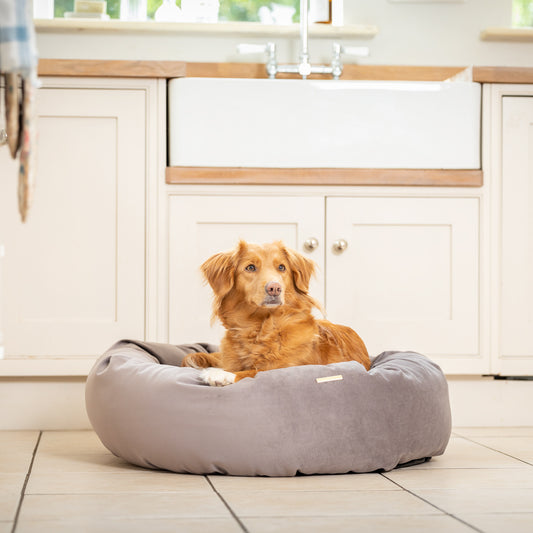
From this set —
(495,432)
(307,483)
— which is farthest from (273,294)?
(495,432)

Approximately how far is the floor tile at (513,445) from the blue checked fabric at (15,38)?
68.4 inches

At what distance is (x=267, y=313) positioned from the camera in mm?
2260

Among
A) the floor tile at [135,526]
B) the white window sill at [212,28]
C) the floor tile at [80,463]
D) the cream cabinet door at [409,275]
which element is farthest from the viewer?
the white window sill at [212,28]

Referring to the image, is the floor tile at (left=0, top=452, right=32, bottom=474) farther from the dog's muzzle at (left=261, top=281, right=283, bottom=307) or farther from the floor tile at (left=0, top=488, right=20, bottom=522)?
the dog's muzzle at (left=261, top=281, right=283, bottom=307)

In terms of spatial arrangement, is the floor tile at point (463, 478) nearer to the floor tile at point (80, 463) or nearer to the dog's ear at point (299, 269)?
the dog's ear at point (299, 269)

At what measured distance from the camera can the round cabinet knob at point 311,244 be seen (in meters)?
2.82

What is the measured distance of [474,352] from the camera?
2887mm

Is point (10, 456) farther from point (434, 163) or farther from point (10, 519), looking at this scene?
point (434, 163)

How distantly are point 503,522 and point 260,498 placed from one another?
1.58 ft

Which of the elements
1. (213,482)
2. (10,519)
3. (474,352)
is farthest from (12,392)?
(474,352)

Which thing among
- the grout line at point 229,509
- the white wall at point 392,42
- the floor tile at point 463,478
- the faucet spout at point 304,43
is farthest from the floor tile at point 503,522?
the white wall at point 392,42

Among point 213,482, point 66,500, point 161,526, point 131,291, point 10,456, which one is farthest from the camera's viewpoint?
point 131,291

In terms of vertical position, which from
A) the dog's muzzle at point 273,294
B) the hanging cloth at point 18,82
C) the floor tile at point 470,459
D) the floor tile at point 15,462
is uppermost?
the hanging cloth at point 18,82

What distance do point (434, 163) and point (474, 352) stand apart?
2.12 feet
